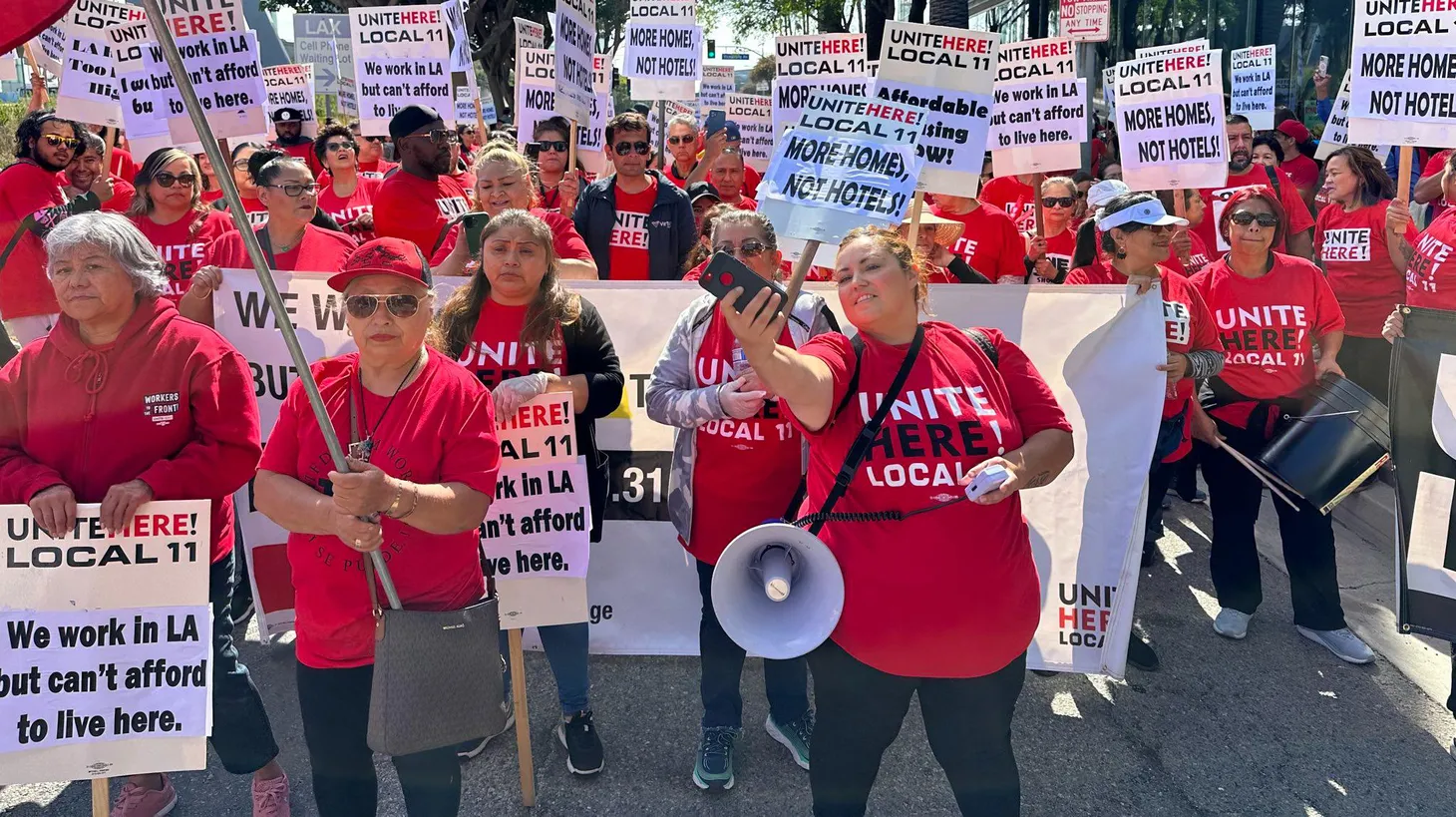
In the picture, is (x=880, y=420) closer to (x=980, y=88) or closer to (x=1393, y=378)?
(x=980, y=88)

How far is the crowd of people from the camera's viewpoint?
2.53 m

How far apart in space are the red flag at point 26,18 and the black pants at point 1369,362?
6467mm

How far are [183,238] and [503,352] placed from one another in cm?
238

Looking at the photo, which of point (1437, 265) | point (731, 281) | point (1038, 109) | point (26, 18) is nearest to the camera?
point (26, 18)

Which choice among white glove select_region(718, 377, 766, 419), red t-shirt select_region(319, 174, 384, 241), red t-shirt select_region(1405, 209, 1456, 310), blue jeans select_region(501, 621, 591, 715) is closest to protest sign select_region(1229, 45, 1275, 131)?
red t-shirt select_region(1405, 209, 1456, 310)

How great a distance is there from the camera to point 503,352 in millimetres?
3566

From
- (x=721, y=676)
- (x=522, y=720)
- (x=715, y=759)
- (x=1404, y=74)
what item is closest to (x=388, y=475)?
(x=522, y=720)

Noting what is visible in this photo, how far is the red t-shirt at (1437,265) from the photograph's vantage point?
5.16 meters

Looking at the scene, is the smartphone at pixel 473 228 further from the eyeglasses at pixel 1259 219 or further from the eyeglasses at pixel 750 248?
the eyeglasses at pixel 1259 219

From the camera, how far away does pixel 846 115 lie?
317 cm

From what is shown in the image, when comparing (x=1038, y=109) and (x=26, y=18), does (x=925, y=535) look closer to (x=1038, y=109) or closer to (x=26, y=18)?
(x=26, y=18)

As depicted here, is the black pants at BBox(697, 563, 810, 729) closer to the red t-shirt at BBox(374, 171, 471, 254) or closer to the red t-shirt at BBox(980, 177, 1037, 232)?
the red t-shirt at BBox(374, 171, 471, 254)

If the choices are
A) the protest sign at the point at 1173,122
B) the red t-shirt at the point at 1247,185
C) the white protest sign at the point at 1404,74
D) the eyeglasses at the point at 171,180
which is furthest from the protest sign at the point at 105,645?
the red t-shirt at the point at 1247,185

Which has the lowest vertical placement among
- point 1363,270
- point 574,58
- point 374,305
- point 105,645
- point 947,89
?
point 105,645
